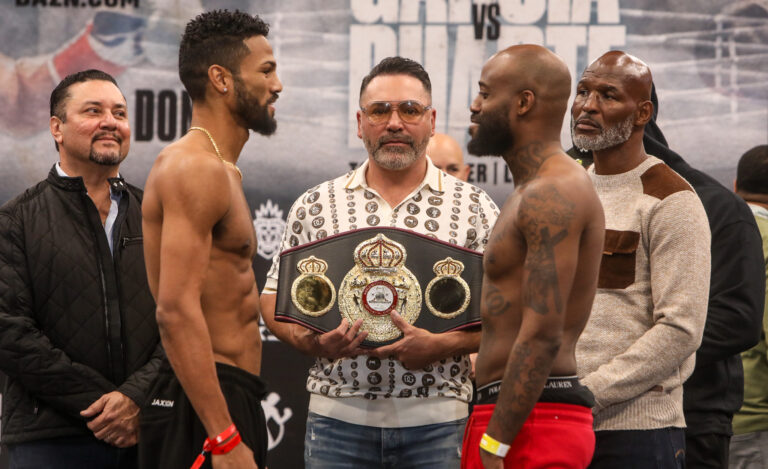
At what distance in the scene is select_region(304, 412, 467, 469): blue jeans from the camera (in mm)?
2650

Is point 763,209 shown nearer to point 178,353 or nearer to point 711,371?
point 711,371

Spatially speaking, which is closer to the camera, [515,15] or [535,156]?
[535,156]

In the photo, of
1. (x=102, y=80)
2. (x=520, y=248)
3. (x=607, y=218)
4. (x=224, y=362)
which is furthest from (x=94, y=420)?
(x=607, y=218)

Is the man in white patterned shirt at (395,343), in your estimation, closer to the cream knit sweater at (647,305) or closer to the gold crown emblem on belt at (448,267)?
the gold crown emblem on belt at (448,267)

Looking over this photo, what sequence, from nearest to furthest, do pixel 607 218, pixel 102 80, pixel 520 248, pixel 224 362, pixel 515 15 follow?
pixel 520 248 < pixel 224 362 < pixel 607 218 < pixel 102 80 < pixel 515 15

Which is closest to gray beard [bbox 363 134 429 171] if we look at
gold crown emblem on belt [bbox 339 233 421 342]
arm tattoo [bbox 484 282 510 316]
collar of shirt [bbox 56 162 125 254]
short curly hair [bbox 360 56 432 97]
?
short curly hair [bbox 360 56 432 97]

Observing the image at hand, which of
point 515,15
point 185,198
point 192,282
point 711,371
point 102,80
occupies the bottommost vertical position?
point 711,371

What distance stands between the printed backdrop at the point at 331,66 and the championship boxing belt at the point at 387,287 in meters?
1.57

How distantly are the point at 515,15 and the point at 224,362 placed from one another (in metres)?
2.53

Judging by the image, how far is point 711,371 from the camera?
107 inches

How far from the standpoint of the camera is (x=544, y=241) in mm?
1965

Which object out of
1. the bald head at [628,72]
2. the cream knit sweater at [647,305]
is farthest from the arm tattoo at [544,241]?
the bald head at [628,72]

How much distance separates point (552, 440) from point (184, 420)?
0.92m

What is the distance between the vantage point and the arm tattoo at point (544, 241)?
1951 mm
